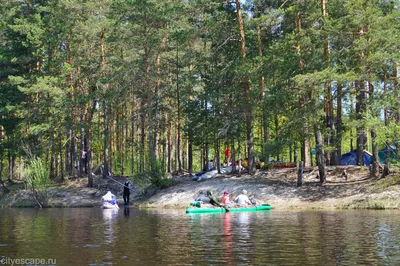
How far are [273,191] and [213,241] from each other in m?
17.2

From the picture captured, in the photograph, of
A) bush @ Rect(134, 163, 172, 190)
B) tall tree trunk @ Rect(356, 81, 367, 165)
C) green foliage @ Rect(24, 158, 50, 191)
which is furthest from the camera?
green foliage @ Rect(24, 158, 50, 191)

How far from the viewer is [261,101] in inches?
1286

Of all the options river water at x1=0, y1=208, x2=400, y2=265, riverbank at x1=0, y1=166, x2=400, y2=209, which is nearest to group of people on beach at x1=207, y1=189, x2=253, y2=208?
riverbank at x1=0, y1=166, x2=400, y2=209

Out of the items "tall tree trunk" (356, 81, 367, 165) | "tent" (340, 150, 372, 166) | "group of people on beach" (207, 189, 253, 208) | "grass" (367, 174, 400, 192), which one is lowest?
"group of people on beach" (207, 189, 253, 208)

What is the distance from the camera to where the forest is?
96.8 feet

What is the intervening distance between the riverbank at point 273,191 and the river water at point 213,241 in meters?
4.90

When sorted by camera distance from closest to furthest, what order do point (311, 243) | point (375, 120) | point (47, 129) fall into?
point (311, 243) < point (375, 120) < point (47, 129)

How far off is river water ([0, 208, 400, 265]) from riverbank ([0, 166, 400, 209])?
4900 millimetres

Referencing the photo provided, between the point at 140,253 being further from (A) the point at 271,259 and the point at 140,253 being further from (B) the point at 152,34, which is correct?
(B) the point at 152,34

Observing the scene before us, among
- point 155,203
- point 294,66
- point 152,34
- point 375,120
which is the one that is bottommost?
point 155,203

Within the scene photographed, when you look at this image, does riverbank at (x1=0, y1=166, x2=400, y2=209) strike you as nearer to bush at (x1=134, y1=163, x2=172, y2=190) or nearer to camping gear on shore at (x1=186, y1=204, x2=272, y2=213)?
bush at (x1=134, y1=163, x2=172, y2=190)

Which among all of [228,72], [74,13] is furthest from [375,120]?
[74,13]

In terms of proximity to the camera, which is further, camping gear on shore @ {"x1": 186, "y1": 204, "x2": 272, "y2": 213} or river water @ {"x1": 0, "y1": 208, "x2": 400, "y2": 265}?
camping gear on shore @ {"x1": 186, "y1": 204, "x2": 272, "y2": 213}

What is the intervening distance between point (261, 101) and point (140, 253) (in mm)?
19742
